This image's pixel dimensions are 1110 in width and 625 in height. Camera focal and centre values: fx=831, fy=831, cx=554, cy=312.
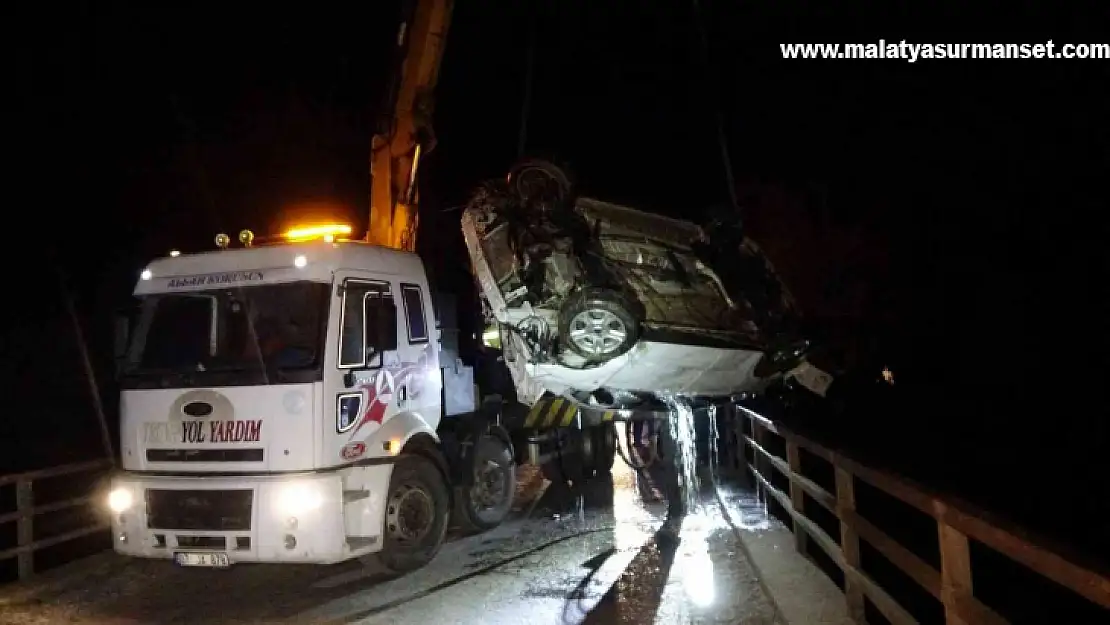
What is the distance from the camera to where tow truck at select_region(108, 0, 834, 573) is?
616 centimetres

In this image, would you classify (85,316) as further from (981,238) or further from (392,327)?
(981,238)

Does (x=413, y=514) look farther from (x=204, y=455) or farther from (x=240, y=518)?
(x=204, y=455)

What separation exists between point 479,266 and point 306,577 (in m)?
3.06

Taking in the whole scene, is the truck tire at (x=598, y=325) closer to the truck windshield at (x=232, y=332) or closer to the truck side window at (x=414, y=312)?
the truck side window at (x=414, y=312)

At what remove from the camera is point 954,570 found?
11.4 ft

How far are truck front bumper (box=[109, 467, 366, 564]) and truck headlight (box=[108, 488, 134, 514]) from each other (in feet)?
0.06

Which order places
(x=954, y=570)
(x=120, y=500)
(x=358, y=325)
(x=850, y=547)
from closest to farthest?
(x=954, y=570) < (x=850, y=547) < (x=120, y=500) < (x=358, y=325)

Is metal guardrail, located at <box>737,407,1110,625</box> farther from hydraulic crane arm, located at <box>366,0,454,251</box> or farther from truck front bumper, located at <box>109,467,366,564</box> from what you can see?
hydraulic crane arm, located at <box>366,0,454,251</box>

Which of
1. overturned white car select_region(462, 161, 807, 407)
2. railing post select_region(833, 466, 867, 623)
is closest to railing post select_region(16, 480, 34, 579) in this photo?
overturned white car select_region(462, 161, 807, 407)

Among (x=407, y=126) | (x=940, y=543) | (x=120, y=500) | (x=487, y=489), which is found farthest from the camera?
(x=407, y=126)

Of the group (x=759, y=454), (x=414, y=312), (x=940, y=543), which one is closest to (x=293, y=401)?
(x=414, y=312)

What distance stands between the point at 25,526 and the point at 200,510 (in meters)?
2.21

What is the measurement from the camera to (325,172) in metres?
21.7

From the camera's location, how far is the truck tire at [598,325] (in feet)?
22.7
